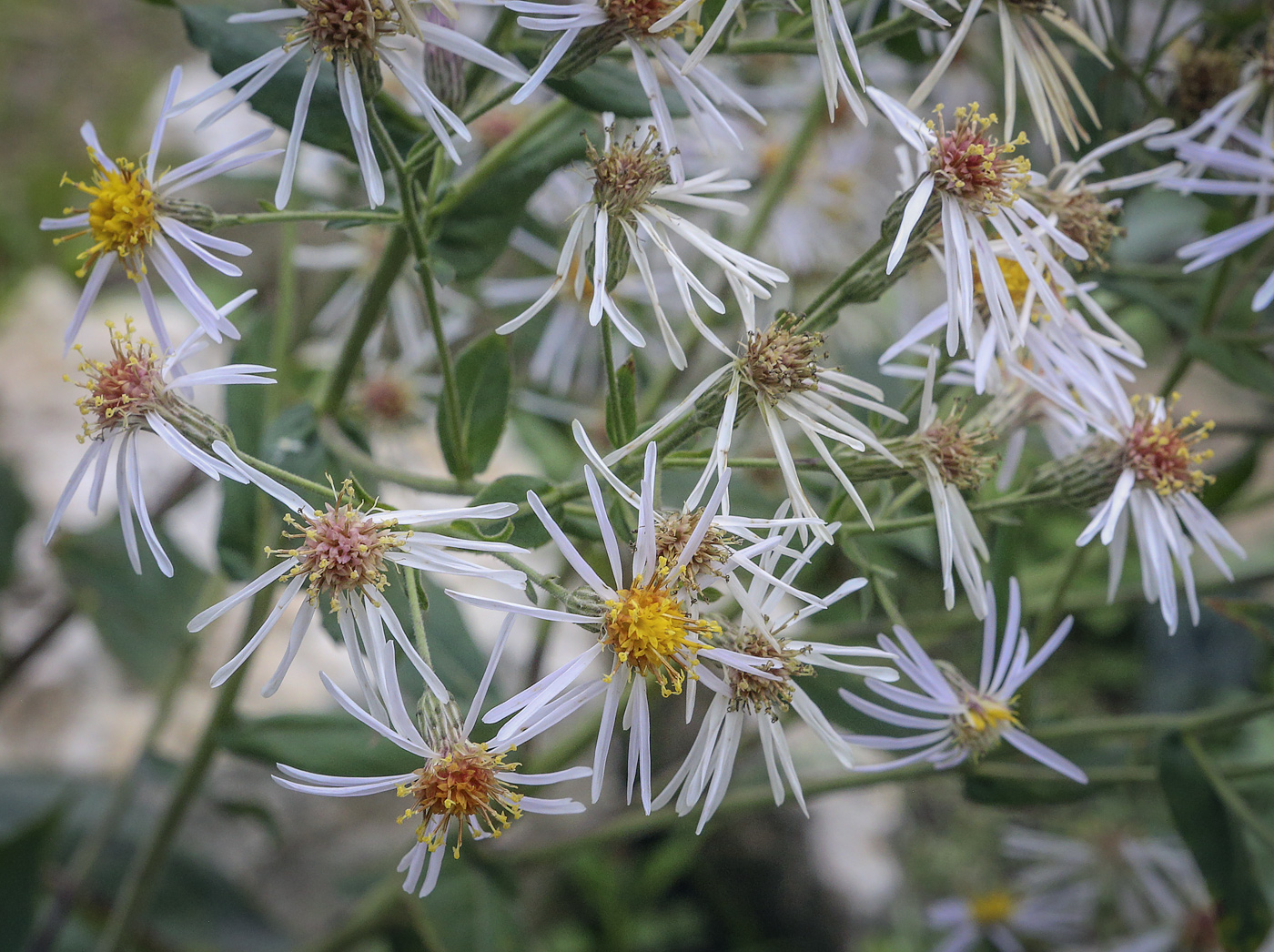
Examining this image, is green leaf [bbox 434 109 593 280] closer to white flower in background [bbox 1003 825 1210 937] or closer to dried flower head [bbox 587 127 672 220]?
dried flower head [bbox 587 127 672 220]

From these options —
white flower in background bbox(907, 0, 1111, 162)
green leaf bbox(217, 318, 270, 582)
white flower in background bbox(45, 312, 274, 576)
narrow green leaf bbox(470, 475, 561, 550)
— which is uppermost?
white flower in background bbox(907, 0, 1111, 162)

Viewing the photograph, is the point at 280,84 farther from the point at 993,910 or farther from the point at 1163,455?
the point at 993,910

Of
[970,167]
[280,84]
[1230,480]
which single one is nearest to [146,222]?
[280,84]

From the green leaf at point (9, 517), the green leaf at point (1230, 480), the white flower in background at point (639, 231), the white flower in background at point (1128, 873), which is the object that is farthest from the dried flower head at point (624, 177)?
the white flower in background at point (1128, 873)

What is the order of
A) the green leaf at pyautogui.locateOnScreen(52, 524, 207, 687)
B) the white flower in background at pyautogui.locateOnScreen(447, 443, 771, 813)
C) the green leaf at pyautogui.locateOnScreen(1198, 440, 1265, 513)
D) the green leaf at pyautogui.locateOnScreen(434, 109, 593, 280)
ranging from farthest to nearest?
1. the green leaf at pyautogui.locateOnScreen(52, 524, 207, 687)
2. the green leaf at pyautogui.locateOnScreen(1198, 440, 1265, 513)
3. the green leaf at pyautogui.locateOnScreen(434, 109, 593, 280)
4. the white flower in background at pyautogui.locateOnScreen(447, 443, 771, 813)

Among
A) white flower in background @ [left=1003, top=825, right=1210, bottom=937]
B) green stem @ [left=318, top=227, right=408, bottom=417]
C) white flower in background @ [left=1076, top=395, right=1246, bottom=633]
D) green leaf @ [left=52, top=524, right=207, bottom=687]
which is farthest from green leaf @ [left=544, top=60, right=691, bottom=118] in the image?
white flower in background @ [left=1003, top=825, right=1210, bottom=937]
